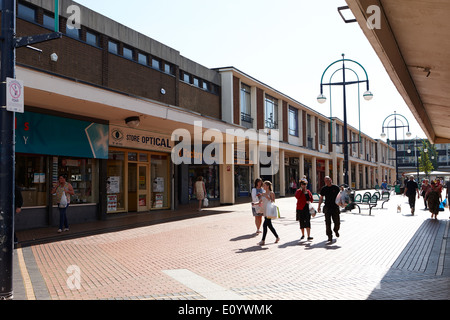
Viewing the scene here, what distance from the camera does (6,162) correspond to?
528 cm

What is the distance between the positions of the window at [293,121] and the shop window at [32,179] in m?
28.0

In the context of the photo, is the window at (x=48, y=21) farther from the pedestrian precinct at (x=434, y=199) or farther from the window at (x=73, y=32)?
the pedestrian precinct at (x=434, y=199)

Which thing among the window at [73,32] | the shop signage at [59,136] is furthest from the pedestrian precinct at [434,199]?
the window at [73,32]

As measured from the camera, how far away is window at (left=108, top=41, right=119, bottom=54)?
17.3m

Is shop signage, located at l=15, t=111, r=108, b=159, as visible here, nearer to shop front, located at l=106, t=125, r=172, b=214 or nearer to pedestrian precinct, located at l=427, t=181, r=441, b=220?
shop front, located at l=106, t=125, r=172, b=214

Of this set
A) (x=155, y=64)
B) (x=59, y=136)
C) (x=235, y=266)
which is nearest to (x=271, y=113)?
(x=155, y=64)

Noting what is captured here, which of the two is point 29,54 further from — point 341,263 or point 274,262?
point 341,263

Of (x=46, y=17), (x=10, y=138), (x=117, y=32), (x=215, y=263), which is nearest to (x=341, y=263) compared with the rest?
(x=215, y=263)

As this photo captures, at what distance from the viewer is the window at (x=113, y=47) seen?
17.3 m

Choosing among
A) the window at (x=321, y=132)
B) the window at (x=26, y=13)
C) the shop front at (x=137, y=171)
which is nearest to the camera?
the window at (x=26, y=13)
